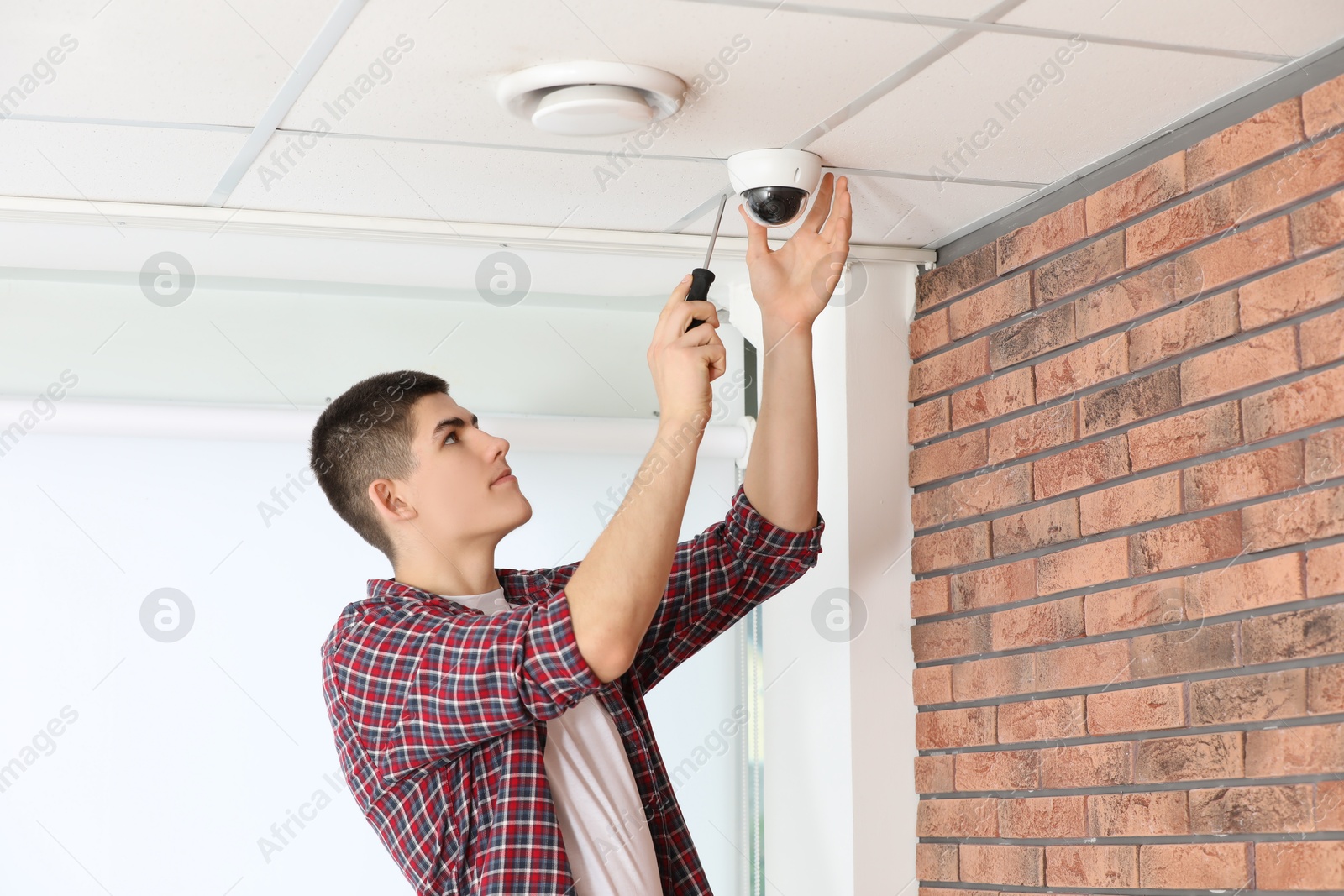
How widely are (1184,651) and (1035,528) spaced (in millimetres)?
332

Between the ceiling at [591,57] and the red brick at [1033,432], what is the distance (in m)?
0.32

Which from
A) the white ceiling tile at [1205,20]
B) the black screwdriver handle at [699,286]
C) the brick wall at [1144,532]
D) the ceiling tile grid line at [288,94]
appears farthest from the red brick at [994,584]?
the ceiling tile grid line at [288,94]

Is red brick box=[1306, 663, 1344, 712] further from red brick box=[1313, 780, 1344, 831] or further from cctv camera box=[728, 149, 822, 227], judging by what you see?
cctv camera box=[728, 149, 822, 227]

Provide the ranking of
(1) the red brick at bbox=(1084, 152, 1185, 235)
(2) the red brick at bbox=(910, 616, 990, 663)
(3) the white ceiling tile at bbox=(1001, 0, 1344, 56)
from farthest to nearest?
(2) the red brick at bbox=(910, 616, 990, 663)
(1) the red brick at bbox=(1084, 152, 1185, 235)
(3) the white ceiling tile at bbox=(1001, 0, 1344, 56)

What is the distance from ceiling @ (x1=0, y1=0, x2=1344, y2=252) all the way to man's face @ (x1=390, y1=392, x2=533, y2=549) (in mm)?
363

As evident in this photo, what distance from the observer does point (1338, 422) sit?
146 centimetres

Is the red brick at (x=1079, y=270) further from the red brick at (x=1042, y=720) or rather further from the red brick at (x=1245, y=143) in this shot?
the red brick at (x=1042, y=720)

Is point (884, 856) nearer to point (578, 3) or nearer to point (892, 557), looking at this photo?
point (892, 557)

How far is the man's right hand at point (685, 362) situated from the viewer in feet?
4.90

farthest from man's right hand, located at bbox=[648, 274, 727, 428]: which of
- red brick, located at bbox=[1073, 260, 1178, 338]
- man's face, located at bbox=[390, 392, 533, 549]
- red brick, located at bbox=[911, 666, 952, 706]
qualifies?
red brick, located at bbox=[911, 666, 952, 706]

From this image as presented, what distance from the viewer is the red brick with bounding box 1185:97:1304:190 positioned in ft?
5.07

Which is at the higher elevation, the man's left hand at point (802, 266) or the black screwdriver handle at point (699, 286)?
the man's left hand at point (802, 266)

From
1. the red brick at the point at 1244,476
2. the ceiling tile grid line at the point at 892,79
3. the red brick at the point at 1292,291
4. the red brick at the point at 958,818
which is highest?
the ceiling tile grid line at the point at 892,79

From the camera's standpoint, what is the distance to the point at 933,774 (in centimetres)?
214
